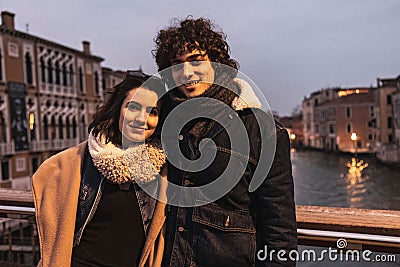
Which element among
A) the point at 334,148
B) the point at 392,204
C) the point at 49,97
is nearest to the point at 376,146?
the point at 334,148

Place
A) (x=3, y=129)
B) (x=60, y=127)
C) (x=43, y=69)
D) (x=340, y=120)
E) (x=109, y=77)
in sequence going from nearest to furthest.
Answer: (x=3, y=129) → (x=43, y=69) → (x=60, y=127) → (x=109, y=77) → (x=340, y=120)

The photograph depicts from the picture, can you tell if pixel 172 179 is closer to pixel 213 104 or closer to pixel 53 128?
pixel 213 104

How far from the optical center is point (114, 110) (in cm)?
130

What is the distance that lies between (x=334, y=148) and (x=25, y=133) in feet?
89.1

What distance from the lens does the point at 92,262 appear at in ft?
4.21

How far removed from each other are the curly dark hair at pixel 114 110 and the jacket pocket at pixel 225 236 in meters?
0.37

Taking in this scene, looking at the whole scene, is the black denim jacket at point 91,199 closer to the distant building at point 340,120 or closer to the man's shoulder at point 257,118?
the man's shoulder at point 257,118

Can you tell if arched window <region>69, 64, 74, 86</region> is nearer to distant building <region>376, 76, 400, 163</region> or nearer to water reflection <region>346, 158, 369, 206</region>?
water reflection <region>346, 158, 369, 206</region>

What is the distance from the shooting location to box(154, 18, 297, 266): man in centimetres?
107

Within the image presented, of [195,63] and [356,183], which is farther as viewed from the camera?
[356,183]

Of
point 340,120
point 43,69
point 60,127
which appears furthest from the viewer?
point 340,120

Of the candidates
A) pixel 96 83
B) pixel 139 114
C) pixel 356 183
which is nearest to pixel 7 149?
pixel 96 83

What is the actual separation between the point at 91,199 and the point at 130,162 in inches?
6.7

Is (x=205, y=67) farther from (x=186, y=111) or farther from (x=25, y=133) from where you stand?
(x=25, y=133)
